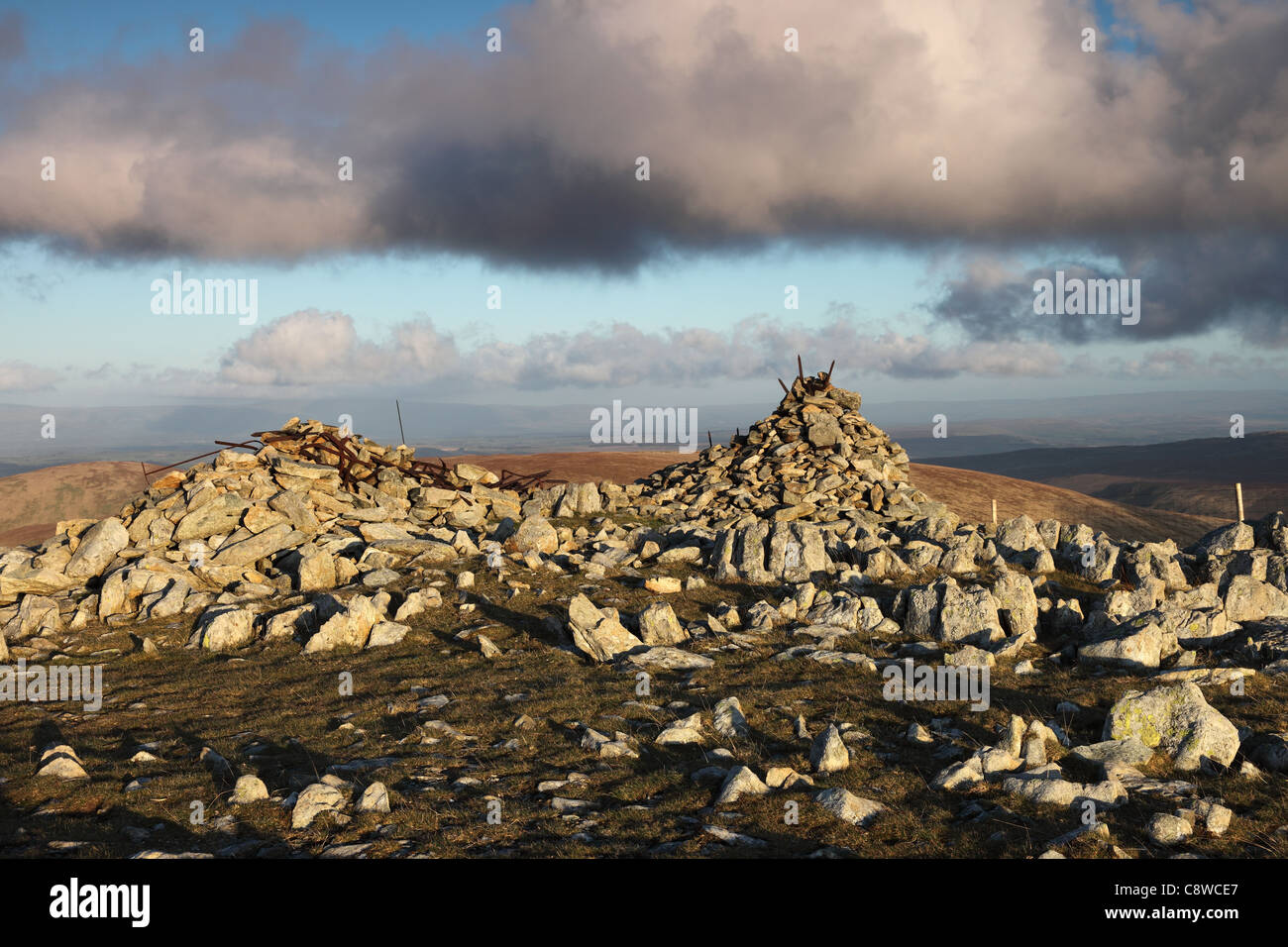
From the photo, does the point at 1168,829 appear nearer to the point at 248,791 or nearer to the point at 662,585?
the point at 248,791

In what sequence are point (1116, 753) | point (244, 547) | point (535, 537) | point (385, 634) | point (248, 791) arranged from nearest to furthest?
point (248, 791)
point (1116, 753)
point (385, 634)
point (244, 547)
point (535, 537)

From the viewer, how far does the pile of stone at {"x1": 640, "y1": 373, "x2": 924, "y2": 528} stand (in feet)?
103

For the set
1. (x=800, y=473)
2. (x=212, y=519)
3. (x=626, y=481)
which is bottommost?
(x=626, y=481)

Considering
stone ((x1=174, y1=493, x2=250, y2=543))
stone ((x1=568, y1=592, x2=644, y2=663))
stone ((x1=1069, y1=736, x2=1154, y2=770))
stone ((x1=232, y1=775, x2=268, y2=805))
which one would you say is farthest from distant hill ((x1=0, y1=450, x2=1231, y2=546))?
stone ((x1=1069, y1=736, x2=1154, y2=770))

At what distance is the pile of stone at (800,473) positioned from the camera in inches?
1235

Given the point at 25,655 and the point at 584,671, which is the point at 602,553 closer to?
the point at 584,671

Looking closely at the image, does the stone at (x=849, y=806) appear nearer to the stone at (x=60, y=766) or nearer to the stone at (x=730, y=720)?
the stone at (x=730, y=720)

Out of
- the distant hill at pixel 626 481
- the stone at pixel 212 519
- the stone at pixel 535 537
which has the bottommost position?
the distant hill at pixel 626 481

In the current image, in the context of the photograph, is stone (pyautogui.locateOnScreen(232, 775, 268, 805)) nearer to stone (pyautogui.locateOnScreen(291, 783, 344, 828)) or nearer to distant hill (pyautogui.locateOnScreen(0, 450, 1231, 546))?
stone (pyautogui.locateOnScreen(291, 783, 344, 828))

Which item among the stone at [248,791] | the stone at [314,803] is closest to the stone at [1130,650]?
the stone at [314,803]

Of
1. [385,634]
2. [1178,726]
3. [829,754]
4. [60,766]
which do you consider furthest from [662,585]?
[60,766]

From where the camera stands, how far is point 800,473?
3391 cm

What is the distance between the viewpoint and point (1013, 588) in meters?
17.0
